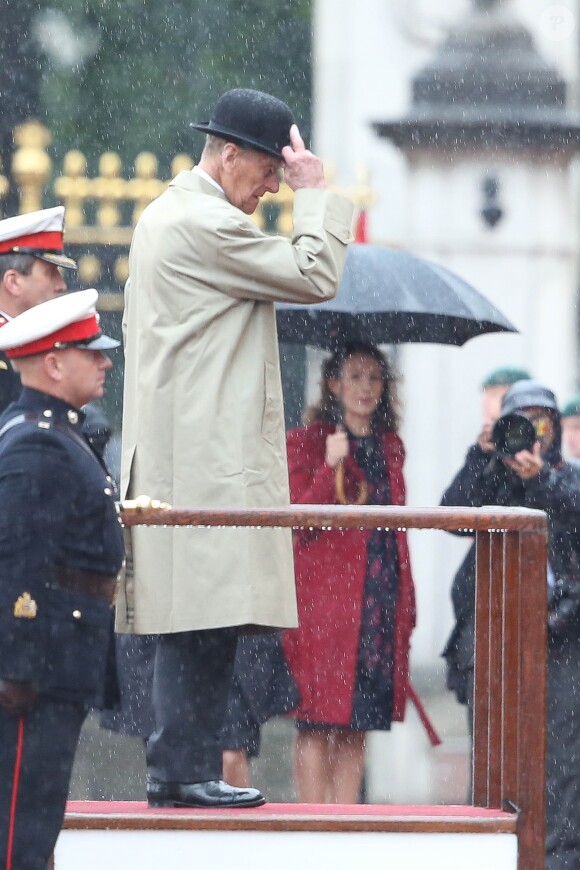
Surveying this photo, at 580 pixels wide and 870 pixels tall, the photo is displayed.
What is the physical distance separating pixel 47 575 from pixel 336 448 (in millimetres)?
2180

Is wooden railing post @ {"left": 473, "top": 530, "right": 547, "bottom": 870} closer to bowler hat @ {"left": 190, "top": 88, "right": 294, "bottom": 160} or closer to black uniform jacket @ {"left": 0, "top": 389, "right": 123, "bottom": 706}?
black uniform jacket @ {"left": 0, "top": 389, "right": 123, "bottom": 706}

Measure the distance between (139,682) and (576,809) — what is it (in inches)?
57.2

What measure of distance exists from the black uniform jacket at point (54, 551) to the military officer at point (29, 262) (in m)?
1.07

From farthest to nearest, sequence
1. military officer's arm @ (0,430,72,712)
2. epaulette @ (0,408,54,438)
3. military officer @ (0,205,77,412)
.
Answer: military officer @ (0,205,77,412), epaulette @ (0,408,54,438), military officer's arm @ (0,430,72,712)

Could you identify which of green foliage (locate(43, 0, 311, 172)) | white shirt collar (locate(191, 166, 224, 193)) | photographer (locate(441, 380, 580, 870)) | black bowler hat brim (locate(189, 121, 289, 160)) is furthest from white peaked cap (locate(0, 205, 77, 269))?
green foliage (locate(43, 0, 311, 172))

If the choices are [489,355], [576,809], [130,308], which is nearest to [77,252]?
[489,355]

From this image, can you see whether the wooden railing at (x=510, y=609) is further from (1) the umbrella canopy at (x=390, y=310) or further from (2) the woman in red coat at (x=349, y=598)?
(1) the umbrella canopy at (x=390, y=310)

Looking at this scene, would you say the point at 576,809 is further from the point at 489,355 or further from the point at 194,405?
the point at 489,355

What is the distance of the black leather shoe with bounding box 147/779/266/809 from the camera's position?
4.59 m

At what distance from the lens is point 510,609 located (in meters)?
4.59

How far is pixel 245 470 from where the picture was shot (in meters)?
4.63

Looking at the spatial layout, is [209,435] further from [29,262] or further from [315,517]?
[29,262]

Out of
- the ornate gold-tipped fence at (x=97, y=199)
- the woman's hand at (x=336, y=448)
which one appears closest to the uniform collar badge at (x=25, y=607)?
the woman's hand at (x=336, y=448)

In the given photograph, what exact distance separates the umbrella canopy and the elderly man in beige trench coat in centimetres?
172
